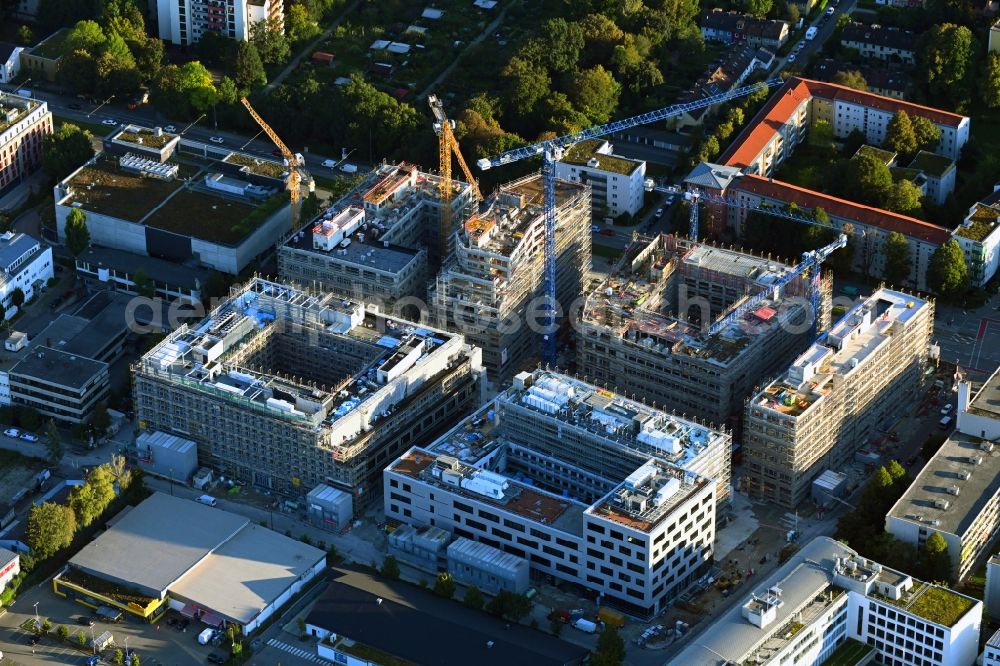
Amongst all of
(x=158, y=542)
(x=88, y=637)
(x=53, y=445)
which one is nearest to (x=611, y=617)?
(x=158, y=542)

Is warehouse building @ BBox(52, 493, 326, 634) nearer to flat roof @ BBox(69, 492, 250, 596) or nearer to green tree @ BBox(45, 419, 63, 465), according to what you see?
flat roof @ BBox(69, 492, 250, 596)

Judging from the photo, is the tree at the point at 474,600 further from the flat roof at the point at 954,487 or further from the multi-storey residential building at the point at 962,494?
the flat roof at the point at 954,487

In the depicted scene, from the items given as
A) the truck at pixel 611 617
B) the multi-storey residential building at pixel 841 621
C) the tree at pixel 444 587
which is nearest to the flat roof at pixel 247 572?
the tree at pixel 444 587

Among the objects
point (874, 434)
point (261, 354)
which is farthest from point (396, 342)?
point (874, 434)

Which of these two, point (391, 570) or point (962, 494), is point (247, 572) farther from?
point (962, 494)

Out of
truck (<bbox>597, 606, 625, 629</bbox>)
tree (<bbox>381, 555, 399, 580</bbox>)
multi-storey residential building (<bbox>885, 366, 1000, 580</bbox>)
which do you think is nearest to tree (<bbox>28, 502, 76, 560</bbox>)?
tree (<bbox>381, 555, 399, 580</bbox>)

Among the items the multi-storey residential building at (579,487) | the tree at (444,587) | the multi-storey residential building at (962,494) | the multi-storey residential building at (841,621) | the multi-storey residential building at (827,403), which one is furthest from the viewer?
the multi-storey residential building at (827,403)
